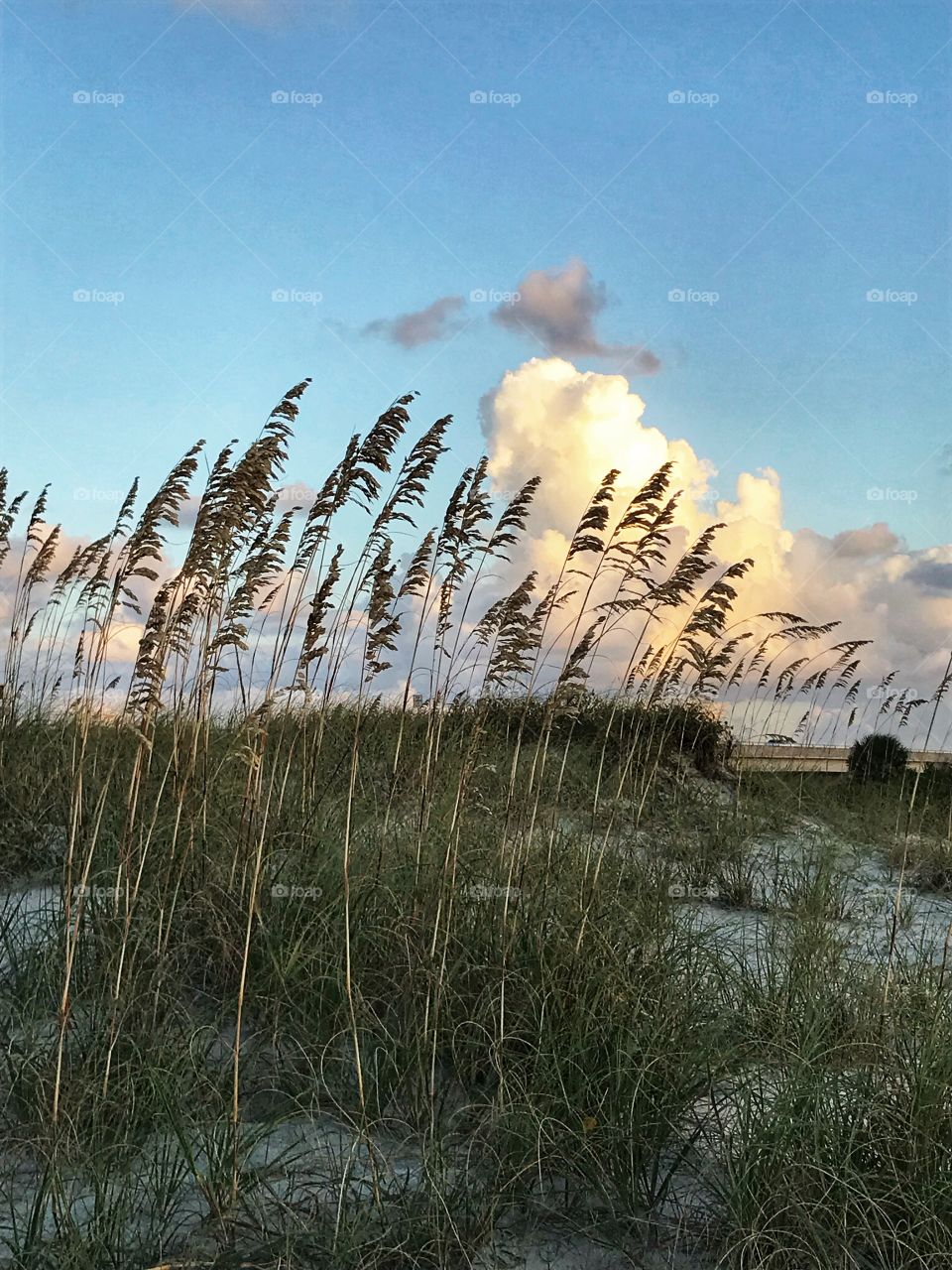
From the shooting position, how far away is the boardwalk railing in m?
12.4

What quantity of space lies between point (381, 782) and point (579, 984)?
5662mm

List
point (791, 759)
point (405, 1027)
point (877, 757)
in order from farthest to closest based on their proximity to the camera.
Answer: point (877, 757)
point (791, 759)
point (405, 1027)

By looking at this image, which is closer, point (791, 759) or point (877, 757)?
point (791, 759)

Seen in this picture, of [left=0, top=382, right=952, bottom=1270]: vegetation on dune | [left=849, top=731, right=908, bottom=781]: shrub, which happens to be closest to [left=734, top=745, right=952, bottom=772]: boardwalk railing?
[left=849, top=731, right=908, bottom=781]: shrub

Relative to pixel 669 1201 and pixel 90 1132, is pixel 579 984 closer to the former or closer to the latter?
pixel 669 1201

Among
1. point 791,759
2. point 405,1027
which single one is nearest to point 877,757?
point 791,759

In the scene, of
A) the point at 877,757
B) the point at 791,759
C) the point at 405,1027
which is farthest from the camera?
the point at 877,757

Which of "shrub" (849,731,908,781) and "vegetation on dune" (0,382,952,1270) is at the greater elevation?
"shrub" (849,731,908,781)

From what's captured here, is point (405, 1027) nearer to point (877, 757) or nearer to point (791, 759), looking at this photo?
point (791, 759)

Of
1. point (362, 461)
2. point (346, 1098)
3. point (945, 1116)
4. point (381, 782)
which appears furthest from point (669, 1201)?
point (381, 782)

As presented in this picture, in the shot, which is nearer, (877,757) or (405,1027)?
(405,1027)

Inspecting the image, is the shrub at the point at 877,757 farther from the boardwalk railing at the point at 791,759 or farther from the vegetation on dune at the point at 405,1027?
the vegetation on dune at the point at 405,1027

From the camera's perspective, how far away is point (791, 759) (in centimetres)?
1389

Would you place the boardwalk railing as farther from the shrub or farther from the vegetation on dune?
the vegetation on dune
